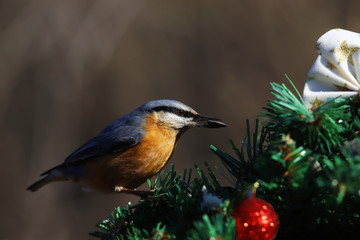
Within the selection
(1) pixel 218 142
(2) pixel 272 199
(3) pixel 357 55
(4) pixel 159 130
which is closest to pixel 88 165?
(4) pixel 159 130

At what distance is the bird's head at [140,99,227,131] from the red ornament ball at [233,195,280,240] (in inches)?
39.5

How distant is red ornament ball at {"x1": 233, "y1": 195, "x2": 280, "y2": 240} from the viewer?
731 millimetres

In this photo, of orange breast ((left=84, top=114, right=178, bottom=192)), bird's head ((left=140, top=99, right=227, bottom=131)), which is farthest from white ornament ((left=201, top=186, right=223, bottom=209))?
bird's head ((left=140, top=99, right=227, bottom=131))

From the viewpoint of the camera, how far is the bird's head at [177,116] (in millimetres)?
1751

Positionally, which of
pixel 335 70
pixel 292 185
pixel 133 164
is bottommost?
pixel 133 164

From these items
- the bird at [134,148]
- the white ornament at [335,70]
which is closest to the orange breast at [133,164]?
the bird at [134,148]

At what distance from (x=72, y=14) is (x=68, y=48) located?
0.98 ft

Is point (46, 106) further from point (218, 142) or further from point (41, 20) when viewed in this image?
point (218, 142)

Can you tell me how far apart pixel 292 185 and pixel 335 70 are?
39 centimetres

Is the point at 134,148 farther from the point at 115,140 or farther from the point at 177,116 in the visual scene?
the point at 177,116

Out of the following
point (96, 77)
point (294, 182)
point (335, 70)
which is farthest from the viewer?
point (96, 77)

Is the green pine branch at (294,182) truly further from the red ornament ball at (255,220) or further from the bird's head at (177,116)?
the bird's head at (177,116)

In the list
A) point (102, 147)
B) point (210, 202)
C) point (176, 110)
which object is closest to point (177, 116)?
point (176, 110)

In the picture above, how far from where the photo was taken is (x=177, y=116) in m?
1.77
